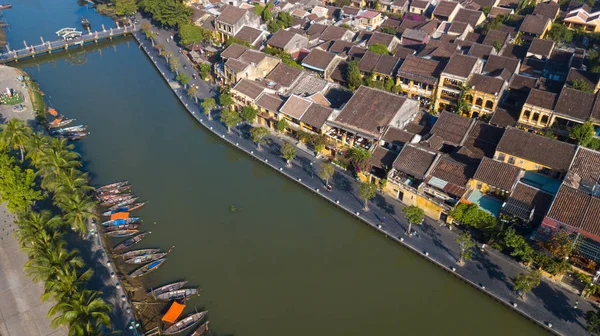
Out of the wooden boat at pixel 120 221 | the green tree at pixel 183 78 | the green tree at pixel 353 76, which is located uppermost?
the green tree at pixel 353 76

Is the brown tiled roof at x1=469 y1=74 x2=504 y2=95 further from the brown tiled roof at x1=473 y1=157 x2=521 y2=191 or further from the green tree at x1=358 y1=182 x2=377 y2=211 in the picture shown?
the green tree at x1=358 y1=182 x2=377 y2=211

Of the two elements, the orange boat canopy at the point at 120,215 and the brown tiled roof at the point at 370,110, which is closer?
the orange boat canopy at the point at 120,215

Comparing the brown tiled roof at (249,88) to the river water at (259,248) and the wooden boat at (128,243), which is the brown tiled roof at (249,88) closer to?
the river water at (259,248)

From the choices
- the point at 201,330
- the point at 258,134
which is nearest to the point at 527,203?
the point at 258,134

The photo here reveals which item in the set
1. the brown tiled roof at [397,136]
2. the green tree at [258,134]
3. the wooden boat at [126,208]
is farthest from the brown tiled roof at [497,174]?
the wooden boat at [126,208]

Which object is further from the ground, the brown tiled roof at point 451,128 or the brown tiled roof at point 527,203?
the brown tiled roof at point 451,128

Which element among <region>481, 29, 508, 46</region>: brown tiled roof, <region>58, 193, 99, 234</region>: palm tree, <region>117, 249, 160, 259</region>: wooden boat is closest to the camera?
<region>58, 193, 99, 234</region>: palm tree

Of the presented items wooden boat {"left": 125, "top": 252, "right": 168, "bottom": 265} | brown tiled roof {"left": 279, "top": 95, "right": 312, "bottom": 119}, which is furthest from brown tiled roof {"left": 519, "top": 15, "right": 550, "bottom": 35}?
wooden boat {"left": 125, "top": 252, "right": 168, "bottom": 265}
